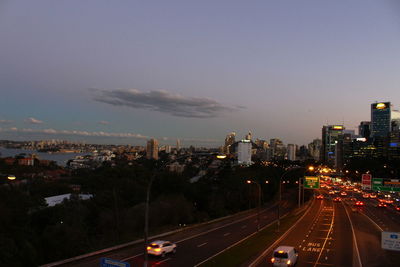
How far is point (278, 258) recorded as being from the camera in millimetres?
23922

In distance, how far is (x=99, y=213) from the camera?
50.2 metres

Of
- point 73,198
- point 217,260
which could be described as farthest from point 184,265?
point 73,198

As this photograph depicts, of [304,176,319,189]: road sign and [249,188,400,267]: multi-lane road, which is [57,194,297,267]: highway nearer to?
[249,188,400,267]: multi-lane road

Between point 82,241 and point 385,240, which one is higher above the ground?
point 385,240

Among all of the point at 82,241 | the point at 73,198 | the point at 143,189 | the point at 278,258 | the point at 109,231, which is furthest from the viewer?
the point at 143,189

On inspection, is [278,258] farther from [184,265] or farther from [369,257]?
[369,257]

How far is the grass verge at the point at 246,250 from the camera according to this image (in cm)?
2525

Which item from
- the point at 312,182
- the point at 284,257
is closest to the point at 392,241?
the point at 284,257

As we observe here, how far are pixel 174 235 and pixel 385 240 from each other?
21576 mm

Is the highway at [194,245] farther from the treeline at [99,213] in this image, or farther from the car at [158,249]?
the treeline at [99,213]

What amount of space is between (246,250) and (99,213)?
26464 millimetres

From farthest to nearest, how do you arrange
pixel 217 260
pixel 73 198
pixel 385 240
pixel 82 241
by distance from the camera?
pixel 73 198 < pixel 82 241 < pixel 217 260 < pixel 385 240

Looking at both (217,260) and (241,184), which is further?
(241,184)

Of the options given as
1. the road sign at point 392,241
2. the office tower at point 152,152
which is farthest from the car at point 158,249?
the office tower at point 152,152
